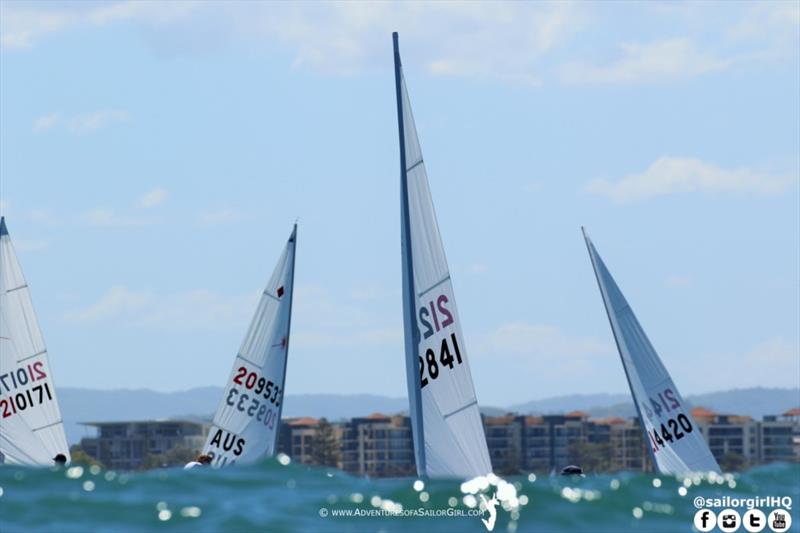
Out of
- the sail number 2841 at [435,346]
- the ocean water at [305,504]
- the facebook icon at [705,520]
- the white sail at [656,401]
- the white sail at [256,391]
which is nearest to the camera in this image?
Answer: the ocean water at [305,504]

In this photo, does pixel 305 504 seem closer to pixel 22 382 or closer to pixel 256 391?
pixel 256 391

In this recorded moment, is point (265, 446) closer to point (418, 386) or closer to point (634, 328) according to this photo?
point (634, 328)

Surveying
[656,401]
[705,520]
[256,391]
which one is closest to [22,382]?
[256,391]

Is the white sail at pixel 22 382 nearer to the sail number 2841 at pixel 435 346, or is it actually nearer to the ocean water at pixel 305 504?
the ocean water at pixel 305 504

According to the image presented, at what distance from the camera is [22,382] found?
1647 inches

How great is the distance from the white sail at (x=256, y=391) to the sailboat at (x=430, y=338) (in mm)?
13467

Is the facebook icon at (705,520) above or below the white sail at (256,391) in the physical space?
below

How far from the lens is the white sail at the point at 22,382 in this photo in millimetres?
41531

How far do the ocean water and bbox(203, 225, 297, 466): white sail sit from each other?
11.3 meters

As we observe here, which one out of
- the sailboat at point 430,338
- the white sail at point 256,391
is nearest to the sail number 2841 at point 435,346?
the sailboat at point 430,338

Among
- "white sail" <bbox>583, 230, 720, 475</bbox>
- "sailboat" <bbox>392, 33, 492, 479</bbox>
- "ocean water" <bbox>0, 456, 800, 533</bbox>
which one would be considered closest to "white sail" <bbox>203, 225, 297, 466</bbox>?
"white sail" <bbox>583, 230, 720, 475</bbox>

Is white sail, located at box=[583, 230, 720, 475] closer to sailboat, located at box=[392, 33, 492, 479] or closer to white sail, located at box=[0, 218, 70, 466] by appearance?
sailboat, located at box=[392, 33, 492, 479]

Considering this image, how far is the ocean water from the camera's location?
22266mm

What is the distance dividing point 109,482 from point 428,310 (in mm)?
5744
